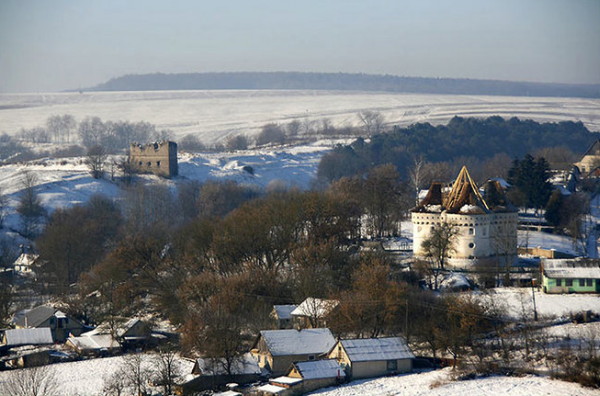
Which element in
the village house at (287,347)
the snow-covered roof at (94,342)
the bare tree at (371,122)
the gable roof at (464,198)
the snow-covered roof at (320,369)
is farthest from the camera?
the bare tree at (371,122)

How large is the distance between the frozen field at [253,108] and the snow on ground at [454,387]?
8626cm

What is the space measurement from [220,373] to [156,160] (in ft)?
131

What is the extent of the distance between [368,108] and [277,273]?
10630 centimetres

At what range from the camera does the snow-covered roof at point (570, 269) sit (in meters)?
38.5

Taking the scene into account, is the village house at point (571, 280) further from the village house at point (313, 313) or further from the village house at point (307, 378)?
the village house at point (307, 378)

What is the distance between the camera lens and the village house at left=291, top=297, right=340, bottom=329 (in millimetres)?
35781

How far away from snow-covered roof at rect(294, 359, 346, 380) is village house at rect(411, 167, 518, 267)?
41.6 ft

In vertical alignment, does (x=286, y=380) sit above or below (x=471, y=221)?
below

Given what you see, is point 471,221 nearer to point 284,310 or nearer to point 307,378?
point 284,310

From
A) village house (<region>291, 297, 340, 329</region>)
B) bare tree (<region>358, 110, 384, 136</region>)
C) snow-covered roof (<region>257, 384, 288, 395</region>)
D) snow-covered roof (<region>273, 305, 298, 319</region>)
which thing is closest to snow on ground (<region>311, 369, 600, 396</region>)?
snow-covered roof (<region>257, 384, 288, 395</region>)

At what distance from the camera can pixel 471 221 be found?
43750 millimetres

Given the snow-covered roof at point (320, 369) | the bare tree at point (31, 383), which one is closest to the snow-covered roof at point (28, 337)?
the bare tree at point (31, 383)

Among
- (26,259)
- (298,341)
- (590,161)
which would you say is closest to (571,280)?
(298,341)

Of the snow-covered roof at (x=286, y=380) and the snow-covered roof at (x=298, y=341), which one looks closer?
the snow-covered roof at (x=286, y=380)
